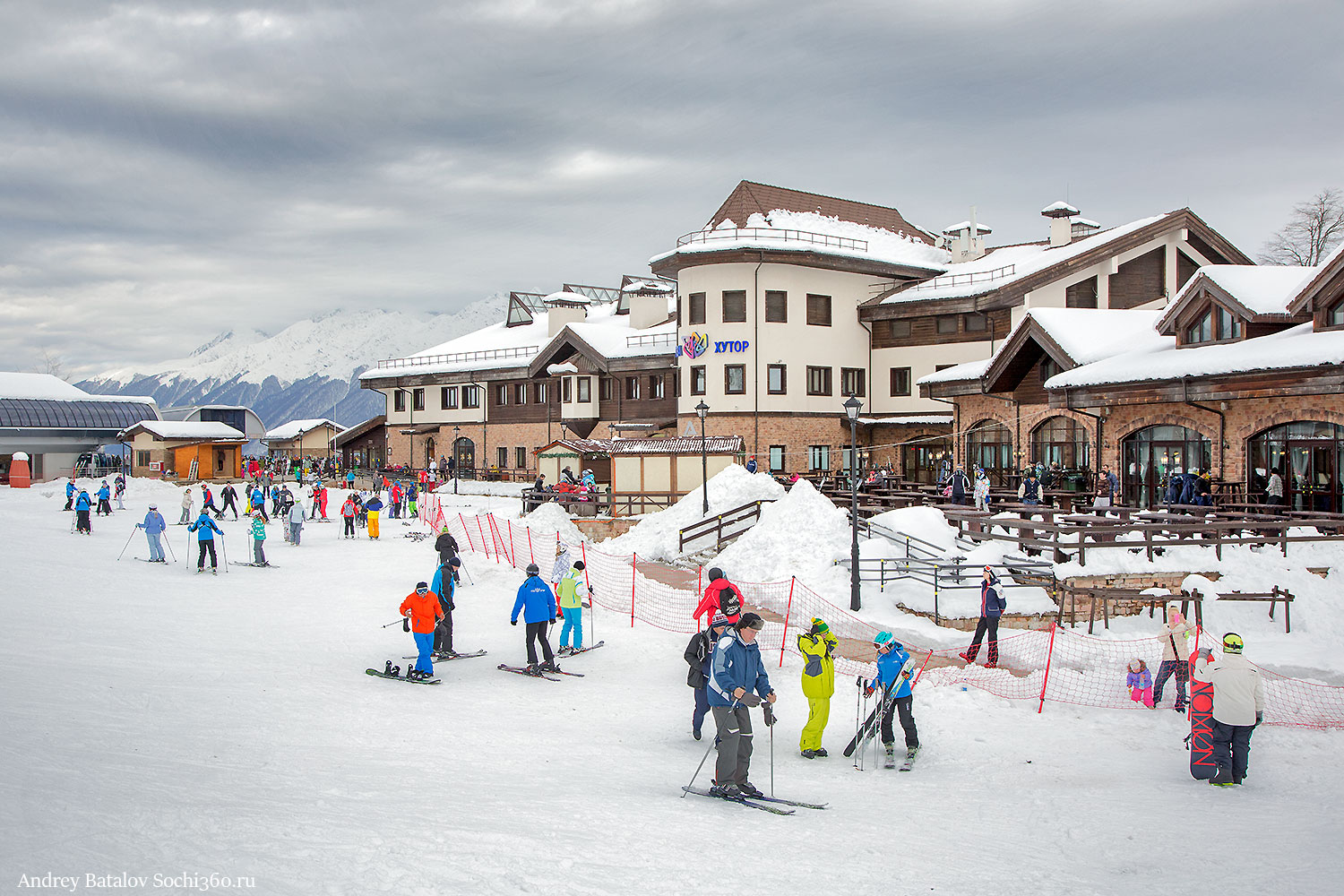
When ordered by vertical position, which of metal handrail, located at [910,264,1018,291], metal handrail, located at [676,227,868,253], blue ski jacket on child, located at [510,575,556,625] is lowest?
blue ski jacket on child, located at [510,575,556,625]

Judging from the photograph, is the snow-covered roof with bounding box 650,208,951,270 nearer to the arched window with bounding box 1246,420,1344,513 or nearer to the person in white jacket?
the arched window with bounding box 1246,420,1344,513

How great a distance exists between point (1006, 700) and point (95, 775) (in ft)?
31.8

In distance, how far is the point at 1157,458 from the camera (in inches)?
970

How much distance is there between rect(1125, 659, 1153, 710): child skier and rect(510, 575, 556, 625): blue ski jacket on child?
24.5 ft


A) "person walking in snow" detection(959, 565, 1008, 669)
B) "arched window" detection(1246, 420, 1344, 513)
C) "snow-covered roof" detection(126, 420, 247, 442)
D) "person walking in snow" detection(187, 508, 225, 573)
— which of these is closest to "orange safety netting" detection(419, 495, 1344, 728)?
"person walking in snow" detection(959, 565, 1008, 669)

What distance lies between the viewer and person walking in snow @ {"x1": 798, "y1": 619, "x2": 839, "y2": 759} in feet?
30.4

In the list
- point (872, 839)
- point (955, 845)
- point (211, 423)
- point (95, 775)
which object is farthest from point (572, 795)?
point (211, 423)

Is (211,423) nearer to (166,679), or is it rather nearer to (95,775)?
(166,679)

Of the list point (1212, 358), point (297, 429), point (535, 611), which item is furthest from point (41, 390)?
point (1212, 358)

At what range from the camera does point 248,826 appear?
6031 millimetres

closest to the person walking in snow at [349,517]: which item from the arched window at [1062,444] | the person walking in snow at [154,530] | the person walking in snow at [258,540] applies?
the person walking in snow at [258,540]

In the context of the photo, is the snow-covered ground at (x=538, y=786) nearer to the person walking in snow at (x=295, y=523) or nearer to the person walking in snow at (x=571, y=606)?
the person walking in snow at (x=571, y=606)

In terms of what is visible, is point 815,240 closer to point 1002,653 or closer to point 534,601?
point 1002,653

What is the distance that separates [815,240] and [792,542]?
80.0 ft
